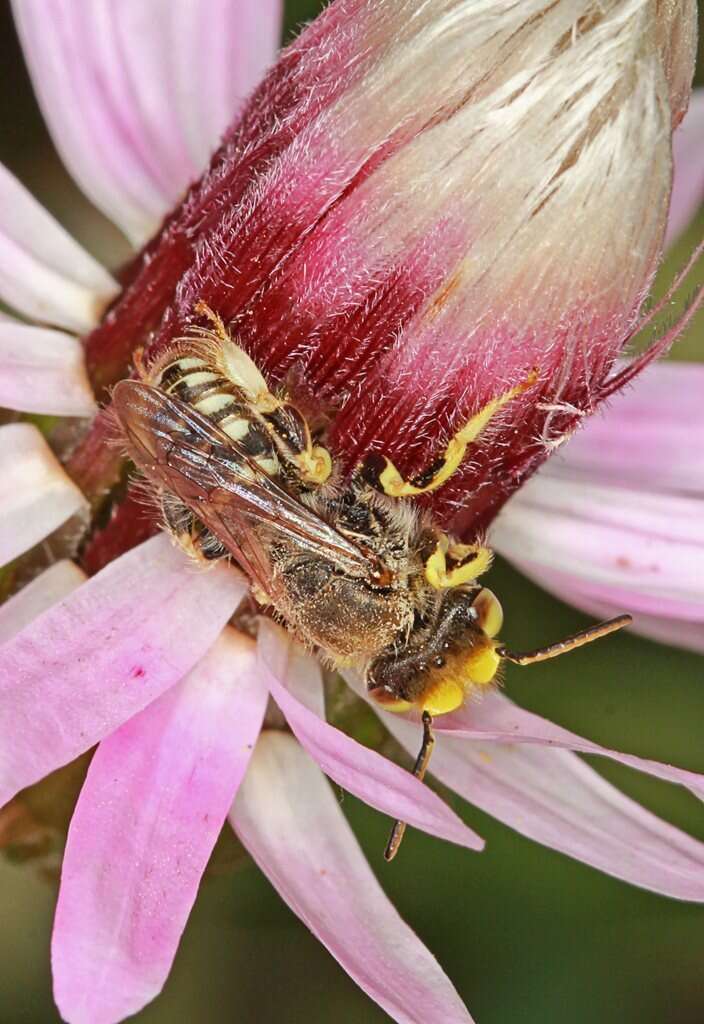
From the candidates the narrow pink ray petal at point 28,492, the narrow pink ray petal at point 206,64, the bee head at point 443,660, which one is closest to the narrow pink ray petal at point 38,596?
the narrow pink ray petal at point 28,492

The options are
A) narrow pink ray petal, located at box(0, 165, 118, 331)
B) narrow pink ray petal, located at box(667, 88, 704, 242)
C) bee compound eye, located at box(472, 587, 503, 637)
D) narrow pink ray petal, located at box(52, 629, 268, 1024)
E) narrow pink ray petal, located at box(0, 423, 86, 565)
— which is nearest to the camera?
narrow pink ray petal, located at box(52, 629, 268, 1024)

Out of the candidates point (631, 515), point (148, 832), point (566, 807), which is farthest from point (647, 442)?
point (148, 832)

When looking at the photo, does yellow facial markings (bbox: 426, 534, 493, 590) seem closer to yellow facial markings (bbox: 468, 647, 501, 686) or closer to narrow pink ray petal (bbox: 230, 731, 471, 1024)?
yellow facial markings (bbox: 468, 647, 501, 686)

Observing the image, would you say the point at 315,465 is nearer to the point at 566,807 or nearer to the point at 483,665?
the point at 483,665

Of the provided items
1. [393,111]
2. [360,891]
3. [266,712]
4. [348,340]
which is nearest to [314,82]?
[393,111]

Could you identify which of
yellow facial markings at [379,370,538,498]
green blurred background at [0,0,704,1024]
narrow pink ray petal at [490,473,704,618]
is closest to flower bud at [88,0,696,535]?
yellow facial markings at [379,370,538,498]

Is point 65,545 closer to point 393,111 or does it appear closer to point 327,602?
point 327,602

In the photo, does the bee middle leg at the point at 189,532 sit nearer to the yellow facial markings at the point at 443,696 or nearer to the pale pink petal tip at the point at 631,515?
the yellow facial markings at the point at 443,696
